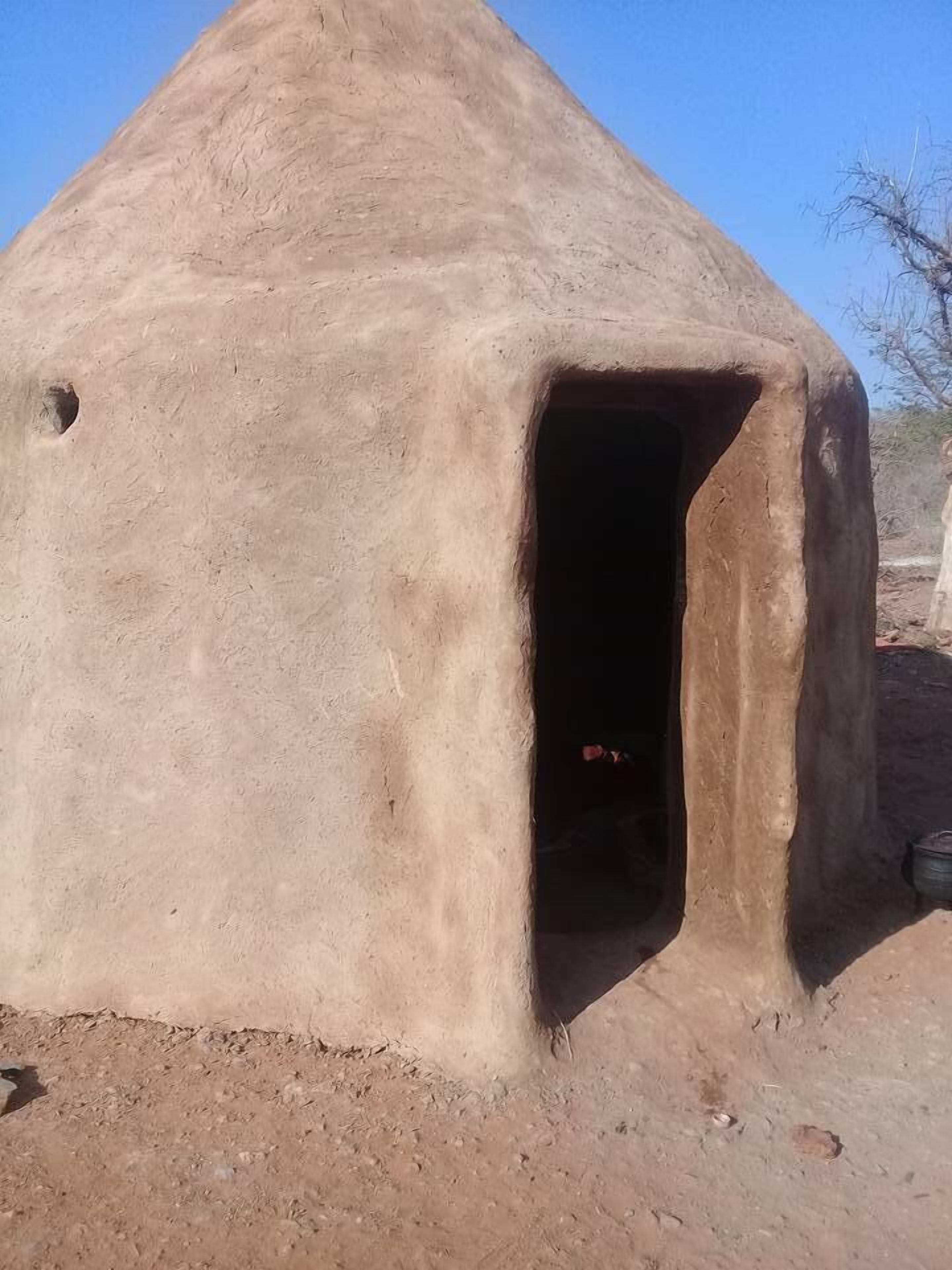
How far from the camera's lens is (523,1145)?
337 centimetres

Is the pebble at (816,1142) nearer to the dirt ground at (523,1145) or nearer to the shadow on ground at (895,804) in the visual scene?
the dirt ground at (523,1145)

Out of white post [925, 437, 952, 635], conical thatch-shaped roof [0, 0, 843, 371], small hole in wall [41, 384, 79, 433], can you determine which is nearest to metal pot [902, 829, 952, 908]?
conical thatch-shaped roof [0, 0, 843, 371]

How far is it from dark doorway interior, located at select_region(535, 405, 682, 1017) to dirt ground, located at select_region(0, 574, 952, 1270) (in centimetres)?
149

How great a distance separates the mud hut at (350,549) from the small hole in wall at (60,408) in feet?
0.03

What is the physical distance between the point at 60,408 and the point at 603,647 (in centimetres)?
353

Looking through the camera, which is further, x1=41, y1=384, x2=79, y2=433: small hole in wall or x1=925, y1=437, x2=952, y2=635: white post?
x1=925, y1=437, x2=952, y2=635: white post

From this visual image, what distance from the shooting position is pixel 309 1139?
3.42 meters

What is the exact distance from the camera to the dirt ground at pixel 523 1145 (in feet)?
10.0

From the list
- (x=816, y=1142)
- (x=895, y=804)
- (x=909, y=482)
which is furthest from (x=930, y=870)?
(x=909, y=482)

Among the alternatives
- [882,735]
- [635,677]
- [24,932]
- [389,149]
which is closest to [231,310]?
[389,149]

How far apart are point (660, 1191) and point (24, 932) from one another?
231 cm

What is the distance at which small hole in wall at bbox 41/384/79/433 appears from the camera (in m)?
4.01

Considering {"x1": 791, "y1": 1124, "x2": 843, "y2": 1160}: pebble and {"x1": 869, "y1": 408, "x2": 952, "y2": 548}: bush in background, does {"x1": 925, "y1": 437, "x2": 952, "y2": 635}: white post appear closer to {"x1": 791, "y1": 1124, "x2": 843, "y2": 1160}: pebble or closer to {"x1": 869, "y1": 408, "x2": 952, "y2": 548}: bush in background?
{"x1": 791, "y1": 1124, "x2": 843, "y2": 1160}: pebble

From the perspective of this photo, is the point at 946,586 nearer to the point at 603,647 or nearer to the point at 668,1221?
the point at 603,647
